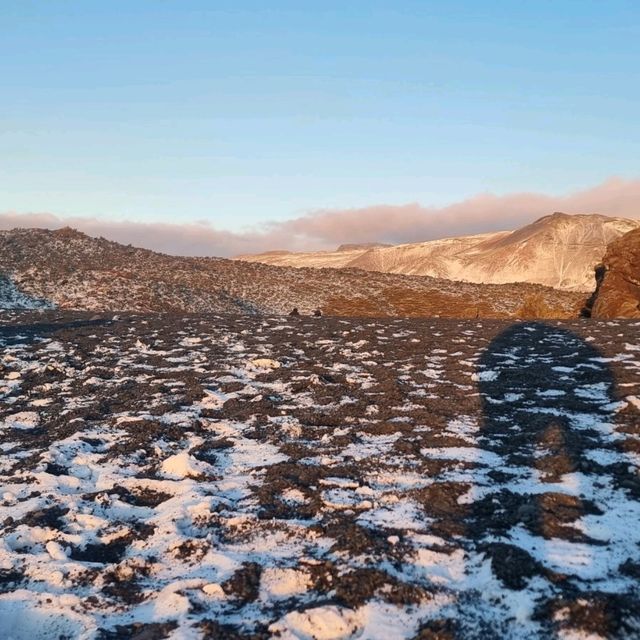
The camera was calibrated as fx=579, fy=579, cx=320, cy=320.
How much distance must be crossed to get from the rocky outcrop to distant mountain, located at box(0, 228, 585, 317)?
3913mm

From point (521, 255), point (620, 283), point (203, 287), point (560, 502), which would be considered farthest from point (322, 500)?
point (521, 255)

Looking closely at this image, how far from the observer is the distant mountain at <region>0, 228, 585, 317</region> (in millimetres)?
32562

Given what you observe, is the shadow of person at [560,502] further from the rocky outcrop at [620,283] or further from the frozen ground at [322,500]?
the rocky outcrop at [620,283]

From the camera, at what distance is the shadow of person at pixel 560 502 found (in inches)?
169

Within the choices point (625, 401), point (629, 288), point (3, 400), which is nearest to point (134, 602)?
point (3, 400)

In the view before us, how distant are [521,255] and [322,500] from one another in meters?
117

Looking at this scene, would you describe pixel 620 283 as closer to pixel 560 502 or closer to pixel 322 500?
pixel 560 502

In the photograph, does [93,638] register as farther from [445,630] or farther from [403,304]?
[403,304]

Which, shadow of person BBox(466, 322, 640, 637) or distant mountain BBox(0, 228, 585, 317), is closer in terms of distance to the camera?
shadow of person BBox(466, 322, 640, 637)

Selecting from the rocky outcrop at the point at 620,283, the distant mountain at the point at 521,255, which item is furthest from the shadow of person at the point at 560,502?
the distant mountain at the point at 521,255

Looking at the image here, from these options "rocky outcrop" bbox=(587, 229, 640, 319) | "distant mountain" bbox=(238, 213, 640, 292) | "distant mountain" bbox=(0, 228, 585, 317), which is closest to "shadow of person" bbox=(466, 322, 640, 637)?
"rocky outcrop" bbox=(587, 229, 640, 319)

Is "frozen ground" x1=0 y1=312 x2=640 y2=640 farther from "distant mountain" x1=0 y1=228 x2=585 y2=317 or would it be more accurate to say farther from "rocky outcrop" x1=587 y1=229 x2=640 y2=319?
"distant mountain" x1=0 y1=228 x2=585 y2=317

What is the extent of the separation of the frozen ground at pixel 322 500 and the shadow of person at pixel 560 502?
0.02 m

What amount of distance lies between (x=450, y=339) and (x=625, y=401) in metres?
7.00
